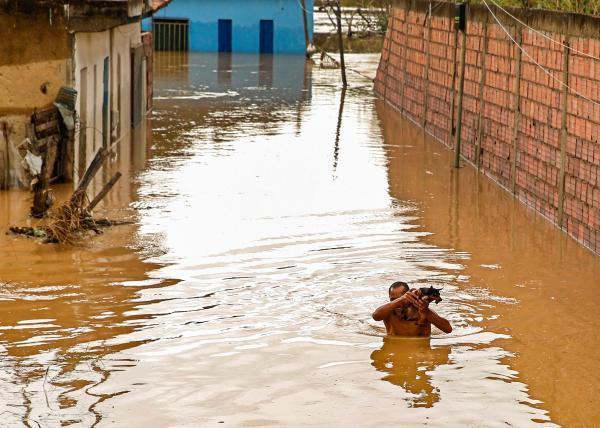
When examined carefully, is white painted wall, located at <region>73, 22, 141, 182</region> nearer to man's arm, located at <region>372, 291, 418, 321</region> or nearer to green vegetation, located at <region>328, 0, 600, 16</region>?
green vegetation, located at <region>328, 0, 600, 16</region>

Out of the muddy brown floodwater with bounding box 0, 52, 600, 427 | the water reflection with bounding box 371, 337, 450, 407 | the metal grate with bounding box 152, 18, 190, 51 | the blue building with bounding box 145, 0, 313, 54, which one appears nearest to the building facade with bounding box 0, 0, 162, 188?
the muddy brown floodwater with bounding box 0, 52, 600, 427

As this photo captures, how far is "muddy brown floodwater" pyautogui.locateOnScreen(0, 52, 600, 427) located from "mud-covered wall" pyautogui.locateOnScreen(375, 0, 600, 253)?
47 centimetres

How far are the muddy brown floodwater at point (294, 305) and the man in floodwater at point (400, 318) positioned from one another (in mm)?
114

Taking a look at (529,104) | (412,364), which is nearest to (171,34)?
(529,104)

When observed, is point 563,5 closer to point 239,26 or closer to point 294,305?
point 294,305

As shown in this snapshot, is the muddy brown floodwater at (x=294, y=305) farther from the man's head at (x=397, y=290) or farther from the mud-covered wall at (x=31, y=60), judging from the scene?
the mud-covered wall at (x=31, y=60)

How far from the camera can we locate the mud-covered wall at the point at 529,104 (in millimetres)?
14539


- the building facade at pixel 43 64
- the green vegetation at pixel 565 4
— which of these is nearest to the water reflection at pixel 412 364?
the green vegetation at pixel 565 4

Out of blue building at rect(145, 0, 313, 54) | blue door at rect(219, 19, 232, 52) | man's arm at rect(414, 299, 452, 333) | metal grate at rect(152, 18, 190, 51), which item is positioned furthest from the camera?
blue door at rect(219, 19, 232, 52)

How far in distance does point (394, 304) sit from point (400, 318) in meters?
0.20

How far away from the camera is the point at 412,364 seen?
9.70 m

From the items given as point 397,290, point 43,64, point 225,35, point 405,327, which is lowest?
point 405,327

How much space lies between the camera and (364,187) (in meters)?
18.6

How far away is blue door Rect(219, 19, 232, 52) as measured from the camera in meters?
51.9
